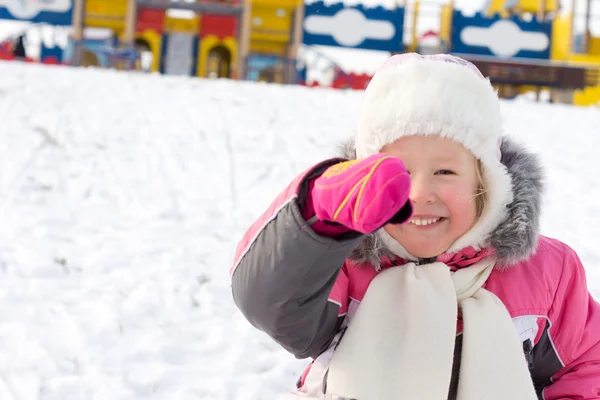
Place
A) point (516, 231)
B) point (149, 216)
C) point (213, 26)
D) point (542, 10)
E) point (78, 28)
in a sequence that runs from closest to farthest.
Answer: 1. point (516, 231)
2. point (149, 216)
3. point (78, 28)
4. point (213, 26)
5. point (542, 10)

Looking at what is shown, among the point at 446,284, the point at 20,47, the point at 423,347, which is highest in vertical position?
the point at 20,47

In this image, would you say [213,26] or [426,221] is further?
[213,26]

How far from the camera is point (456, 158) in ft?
4.22

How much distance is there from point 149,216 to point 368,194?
321 centimetres

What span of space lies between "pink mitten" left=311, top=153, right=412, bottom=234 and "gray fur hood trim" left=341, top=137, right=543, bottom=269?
18.0 inches

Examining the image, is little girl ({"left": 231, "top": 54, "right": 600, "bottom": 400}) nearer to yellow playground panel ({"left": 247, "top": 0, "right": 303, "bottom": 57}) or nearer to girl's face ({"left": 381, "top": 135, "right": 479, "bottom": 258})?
girl's face ({"left": 381, "top": 135, "right": 479, "bottom": 258})

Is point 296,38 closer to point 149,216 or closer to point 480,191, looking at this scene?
point 149,216

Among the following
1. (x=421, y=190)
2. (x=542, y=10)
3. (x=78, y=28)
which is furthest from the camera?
(x=542, y=10)

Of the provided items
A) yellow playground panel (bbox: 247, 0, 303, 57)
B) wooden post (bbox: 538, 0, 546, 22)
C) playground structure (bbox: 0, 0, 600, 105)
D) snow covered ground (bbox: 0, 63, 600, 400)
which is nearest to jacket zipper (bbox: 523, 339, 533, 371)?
snow covered ground (bbox: 0, 63, 600, 400)

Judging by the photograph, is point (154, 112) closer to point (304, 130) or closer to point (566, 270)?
point (304, 130)

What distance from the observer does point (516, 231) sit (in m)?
1.32

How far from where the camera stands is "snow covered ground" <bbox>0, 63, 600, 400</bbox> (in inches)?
86.9

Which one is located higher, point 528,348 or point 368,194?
point 368,194

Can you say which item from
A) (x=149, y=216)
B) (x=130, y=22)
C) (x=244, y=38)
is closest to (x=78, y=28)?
(x=130, y=22)
